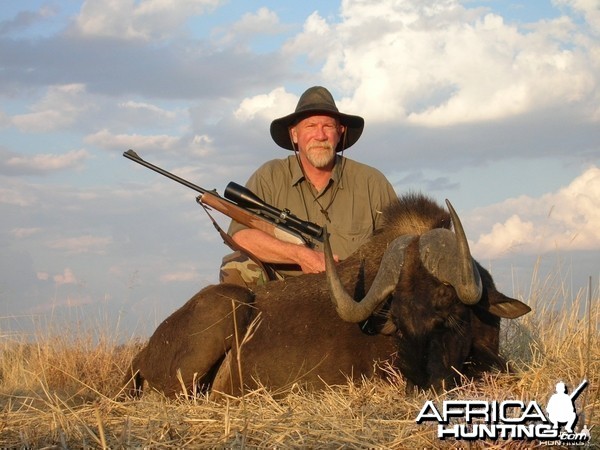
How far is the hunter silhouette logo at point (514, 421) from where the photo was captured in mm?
3793

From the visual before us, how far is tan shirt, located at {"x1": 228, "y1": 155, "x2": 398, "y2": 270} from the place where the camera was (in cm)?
805

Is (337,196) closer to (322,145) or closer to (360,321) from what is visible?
(322,145)

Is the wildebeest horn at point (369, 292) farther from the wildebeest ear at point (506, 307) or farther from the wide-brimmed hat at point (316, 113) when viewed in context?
the wide-brimmed hat at point (316, 113)

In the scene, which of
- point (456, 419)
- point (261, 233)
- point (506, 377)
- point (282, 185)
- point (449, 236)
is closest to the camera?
point (456, 419)

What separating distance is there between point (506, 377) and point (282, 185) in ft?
11.3

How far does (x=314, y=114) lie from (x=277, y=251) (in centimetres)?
179

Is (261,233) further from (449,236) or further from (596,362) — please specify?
(596,362)

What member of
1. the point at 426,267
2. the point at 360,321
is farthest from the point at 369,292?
the point at 426,267

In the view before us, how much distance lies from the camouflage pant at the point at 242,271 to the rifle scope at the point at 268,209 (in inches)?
19.6

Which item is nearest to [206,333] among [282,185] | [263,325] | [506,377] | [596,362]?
[263,325]

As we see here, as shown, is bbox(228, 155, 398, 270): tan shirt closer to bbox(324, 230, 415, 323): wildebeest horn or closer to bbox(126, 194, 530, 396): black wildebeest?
bbox(126, 194, 530, 396): black wildebeest

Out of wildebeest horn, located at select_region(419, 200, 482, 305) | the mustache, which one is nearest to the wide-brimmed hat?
the mustache

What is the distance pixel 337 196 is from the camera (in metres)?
8.25

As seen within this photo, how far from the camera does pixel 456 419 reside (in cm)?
400
